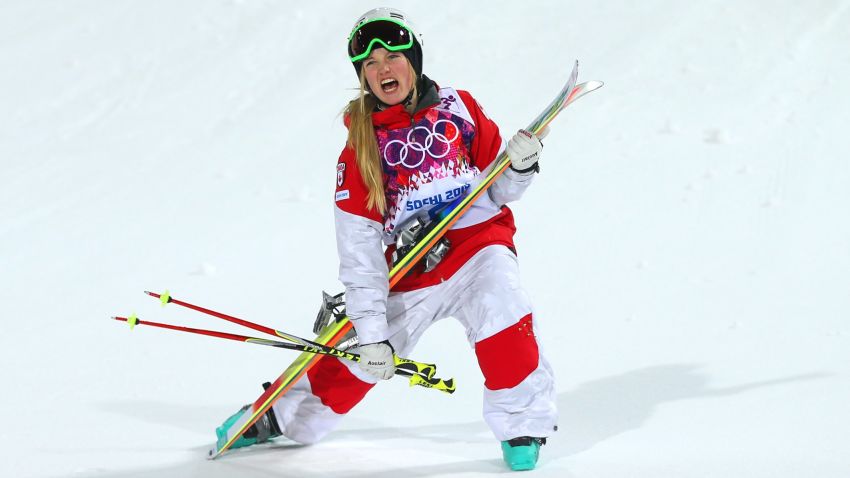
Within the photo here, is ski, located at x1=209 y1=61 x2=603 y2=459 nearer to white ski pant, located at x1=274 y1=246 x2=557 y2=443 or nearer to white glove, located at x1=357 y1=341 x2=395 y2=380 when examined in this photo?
white ski pant, located at x1=274 y1=246 x2=557 y2=443

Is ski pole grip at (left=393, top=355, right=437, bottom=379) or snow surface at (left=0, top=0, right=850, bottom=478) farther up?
snow surface at (left=0, top=0, right=850, bottom=478)

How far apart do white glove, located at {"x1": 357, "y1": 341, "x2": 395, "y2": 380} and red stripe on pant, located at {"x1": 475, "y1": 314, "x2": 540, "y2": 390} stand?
27 cm

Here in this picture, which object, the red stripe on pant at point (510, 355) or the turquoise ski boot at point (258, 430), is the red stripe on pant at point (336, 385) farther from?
the red stripe on pant at point (510, 355)

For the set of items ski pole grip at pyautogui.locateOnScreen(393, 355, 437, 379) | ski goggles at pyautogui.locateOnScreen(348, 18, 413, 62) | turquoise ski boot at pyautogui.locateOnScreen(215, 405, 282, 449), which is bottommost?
turquoise ski boot at pyautogui.locateOnScreen(215, 405, 282, 449)

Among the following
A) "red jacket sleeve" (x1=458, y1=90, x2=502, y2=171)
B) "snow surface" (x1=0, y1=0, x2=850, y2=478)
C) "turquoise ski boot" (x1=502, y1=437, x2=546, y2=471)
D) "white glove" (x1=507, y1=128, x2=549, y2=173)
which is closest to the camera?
"turquoise ski boot" (x1=502, y1=437, x2=546, y2=471)

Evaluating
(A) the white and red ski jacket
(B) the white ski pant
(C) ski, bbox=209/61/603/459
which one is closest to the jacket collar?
(A) the white and red ski jacket

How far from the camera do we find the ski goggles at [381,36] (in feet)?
9.12

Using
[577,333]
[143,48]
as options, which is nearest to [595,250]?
[577,333]

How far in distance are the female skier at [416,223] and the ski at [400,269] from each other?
1.6 inches

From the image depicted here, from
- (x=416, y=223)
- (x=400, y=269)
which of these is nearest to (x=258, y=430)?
(x=400, y=269)

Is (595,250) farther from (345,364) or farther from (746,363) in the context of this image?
(345,364)

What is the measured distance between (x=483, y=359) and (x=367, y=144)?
2.32 ft

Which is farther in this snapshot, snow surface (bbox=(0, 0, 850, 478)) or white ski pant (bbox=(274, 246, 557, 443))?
snow surface (bbox=(0, 0, 850, 478))

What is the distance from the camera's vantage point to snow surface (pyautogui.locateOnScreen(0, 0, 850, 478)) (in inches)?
125
